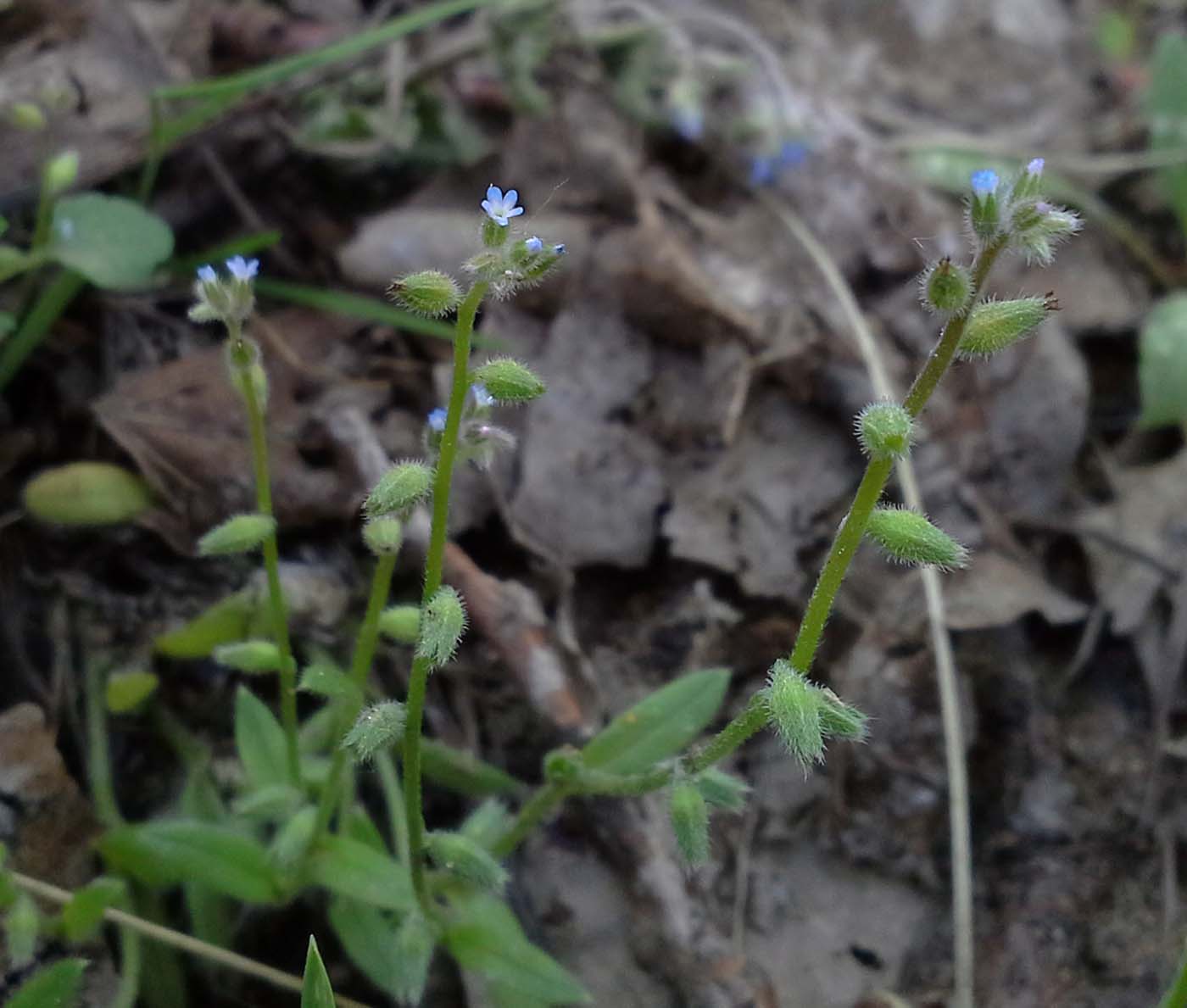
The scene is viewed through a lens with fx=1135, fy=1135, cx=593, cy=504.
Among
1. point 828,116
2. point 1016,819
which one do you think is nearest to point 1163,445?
point 1016,819

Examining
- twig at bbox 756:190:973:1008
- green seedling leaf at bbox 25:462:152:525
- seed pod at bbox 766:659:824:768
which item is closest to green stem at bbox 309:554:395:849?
seed pod at bbox 766:659:824:768

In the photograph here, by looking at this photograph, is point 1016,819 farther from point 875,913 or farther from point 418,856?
point 418,856

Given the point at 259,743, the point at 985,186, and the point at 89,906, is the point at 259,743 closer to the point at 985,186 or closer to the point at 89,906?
the point at 89,906

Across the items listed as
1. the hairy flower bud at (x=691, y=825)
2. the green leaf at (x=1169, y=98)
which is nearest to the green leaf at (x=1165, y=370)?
the green leaf at (x=1169, y=98)

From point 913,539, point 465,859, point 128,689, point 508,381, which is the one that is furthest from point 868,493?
point 128,689

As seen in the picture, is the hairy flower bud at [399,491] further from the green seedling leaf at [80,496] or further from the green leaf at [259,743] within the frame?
the green seedling leaf at [80,496]

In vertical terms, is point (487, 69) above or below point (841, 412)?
above
